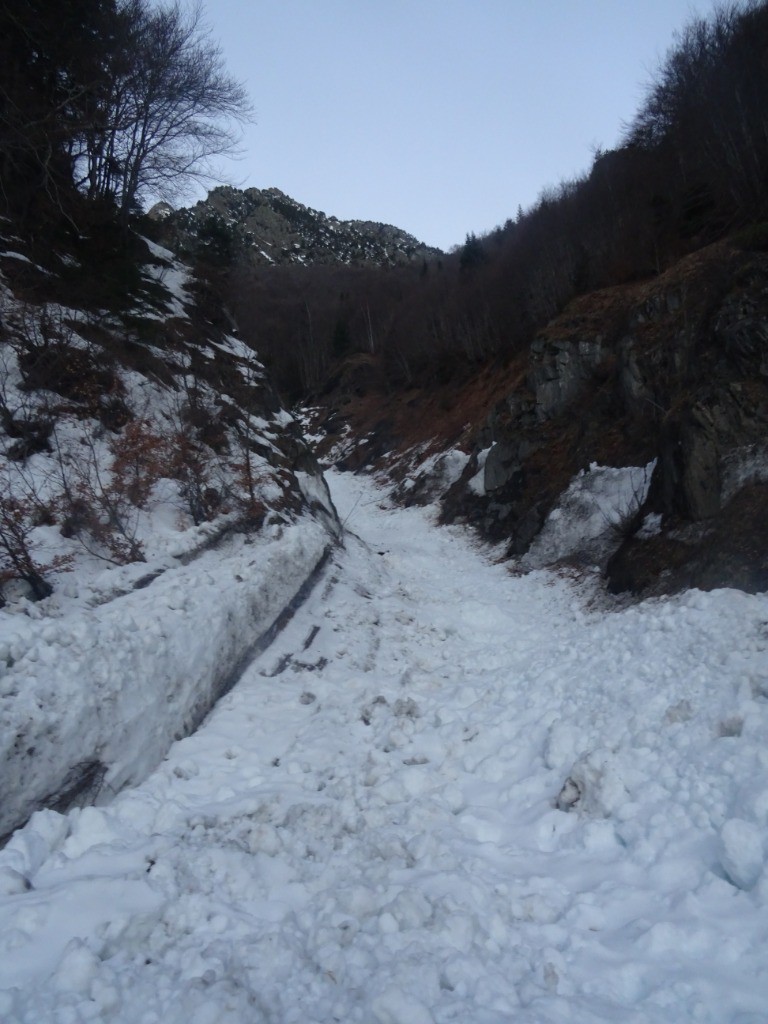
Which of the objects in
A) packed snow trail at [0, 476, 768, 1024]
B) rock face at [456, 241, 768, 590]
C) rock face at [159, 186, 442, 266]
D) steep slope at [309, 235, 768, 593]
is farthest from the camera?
rock face at [159, 186, 442, 266]

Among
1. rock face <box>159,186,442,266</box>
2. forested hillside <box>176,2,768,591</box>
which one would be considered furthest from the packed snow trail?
rock face <box>159,186,442,266</box>

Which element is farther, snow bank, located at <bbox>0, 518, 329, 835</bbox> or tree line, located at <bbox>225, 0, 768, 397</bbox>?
tree line, located at <bbox>225, 0, 768, 397</bbox>

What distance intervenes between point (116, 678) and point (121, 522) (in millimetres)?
4478

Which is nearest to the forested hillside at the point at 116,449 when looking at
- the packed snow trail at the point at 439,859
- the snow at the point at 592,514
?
the packed snow trail at the point at 439,859

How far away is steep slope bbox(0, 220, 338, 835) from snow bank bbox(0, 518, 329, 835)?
2 centimetres

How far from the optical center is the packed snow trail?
3.36m

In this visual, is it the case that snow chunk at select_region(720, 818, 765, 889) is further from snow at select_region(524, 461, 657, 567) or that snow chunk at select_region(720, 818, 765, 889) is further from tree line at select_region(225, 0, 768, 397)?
tree line at select_region(225, 0, 768, 397)

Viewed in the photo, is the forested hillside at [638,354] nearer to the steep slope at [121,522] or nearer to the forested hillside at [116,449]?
the forested hillside at [116,449]

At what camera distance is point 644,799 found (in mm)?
4871

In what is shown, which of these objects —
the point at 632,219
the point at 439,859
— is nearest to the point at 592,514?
the point at 439,859

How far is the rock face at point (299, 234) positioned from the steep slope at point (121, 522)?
98.8m

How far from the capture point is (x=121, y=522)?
9695 millimetres

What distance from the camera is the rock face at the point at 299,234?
4537 inches

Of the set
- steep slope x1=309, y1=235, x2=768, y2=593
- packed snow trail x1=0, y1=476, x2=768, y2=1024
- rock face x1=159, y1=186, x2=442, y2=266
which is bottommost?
packed snow trail x1=0, y1=476, x2=768, y2=1024
